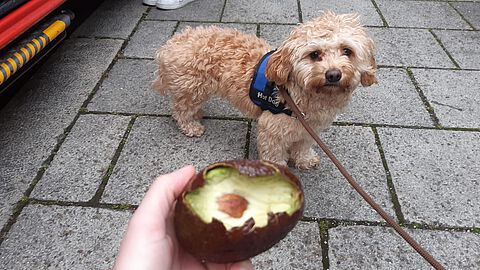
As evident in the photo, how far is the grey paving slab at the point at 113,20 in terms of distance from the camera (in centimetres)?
480

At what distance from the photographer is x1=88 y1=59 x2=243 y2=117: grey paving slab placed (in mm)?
3693

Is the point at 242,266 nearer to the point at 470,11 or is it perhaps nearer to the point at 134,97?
the point at 134,97

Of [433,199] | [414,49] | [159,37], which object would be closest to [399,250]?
[433,199]

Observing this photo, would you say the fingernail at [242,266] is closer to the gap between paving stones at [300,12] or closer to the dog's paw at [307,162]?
the dog's paw at [307,162]

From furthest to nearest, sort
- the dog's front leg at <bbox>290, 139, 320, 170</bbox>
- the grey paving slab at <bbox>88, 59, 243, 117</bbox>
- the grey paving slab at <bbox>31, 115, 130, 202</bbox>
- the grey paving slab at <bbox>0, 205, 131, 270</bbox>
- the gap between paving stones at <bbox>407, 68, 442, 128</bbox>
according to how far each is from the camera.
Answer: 1. the grey paving slab at <bbox>88, 59, 243, 117</bbox>
2. the gap between paving stones at <bbox>407, 68, 442, 128</bbox>
3. the dog's front leg at <bbox>290, 139, 320, 170</bbox>
4. the grey paving slab at <bbox>31, 115, 130, 202</bbox>
5. the grey paving slab at <bbox>0, 205, 131, 270</bbox>

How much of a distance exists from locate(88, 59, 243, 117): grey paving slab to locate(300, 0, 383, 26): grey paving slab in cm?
211

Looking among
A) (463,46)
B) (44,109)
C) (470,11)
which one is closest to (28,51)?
(44,109)

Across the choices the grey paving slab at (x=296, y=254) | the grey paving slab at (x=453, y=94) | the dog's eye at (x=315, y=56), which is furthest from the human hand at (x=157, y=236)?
the grey paving slab at (x=453, y=94)

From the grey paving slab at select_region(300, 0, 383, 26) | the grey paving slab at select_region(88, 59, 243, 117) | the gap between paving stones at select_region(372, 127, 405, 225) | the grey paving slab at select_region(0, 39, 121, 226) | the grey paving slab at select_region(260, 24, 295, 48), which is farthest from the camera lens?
the grey paving slab at select_region(300, 0, 383, 26)

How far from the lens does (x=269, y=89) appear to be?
2725mm

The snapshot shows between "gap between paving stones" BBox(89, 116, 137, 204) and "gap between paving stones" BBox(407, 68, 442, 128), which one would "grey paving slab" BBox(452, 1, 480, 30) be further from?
"gap between paving stones" BBox(89, 116, 137, 204)

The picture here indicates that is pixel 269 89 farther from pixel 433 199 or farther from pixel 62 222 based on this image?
pixel 62 222

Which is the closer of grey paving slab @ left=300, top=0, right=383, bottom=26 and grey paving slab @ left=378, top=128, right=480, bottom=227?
grey paving slab @ left=378, top=128, right=480, bottom=227

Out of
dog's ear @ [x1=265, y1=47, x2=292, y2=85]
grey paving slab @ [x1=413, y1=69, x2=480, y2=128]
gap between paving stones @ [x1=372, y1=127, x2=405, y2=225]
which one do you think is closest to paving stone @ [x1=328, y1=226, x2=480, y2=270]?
gap between paving stones @ [x1=372, y1=127, x2=405, y2=225]
